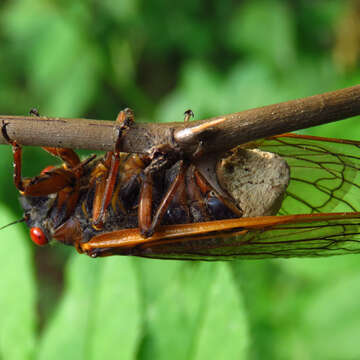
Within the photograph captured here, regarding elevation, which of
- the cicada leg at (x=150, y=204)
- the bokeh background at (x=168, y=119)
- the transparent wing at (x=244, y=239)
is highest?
the cicada leg at (x=150, y=204)

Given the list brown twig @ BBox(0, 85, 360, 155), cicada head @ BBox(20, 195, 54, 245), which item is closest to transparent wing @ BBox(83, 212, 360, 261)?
cicada head @ BBox(20, 195, 54, 245)

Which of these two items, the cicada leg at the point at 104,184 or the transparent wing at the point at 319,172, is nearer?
the cicada leg at the point at 104,184

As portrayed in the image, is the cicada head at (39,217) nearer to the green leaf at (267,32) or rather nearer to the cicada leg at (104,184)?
the cicada leg at (104,184)

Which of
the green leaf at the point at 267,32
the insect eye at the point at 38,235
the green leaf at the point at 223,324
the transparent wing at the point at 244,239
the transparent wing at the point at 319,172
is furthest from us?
the green leaf at the point at 267,32

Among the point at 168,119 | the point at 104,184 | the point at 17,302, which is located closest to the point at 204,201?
the point at 104,184

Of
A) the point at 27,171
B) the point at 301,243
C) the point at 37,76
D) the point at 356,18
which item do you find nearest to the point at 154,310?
the point at 301,243

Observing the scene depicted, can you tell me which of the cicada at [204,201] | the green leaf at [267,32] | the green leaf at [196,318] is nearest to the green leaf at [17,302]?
the cicada at [204,201]
